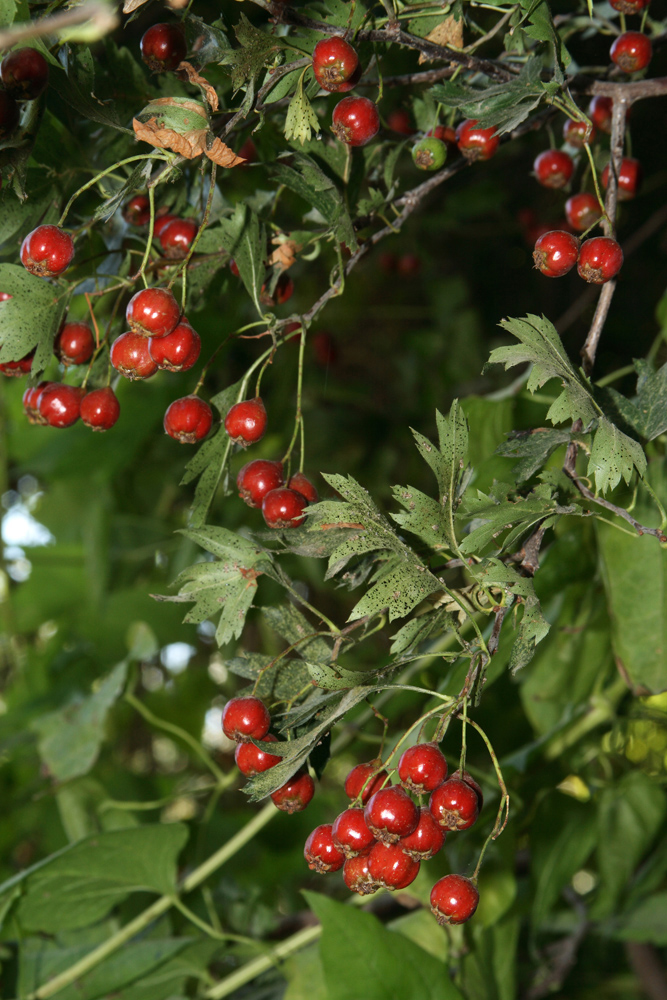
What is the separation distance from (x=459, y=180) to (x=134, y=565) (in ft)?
3.22

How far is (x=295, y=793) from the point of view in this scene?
1.58 feet

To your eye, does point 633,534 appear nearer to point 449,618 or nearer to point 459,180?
point 449,618

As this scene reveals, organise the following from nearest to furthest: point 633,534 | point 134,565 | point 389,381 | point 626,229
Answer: point 633,534 → point 626,229 → point 134,565 → point 389,381

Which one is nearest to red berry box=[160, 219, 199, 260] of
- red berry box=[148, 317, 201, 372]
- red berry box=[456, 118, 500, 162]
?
red berry box=[148, 317, 201, 372]

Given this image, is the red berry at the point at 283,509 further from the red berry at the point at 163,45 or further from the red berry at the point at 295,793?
the red berry at the point at 163,45

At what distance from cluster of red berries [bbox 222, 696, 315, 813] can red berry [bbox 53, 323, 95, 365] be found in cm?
28

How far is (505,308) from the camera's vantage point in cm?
→ 167

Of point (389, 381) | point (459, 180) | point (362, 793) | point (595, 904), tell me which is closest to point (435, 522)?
point (362, 793)

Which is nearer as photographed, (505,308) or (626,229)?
(626,229)

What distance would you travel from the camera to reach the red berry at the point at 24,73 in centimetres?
44

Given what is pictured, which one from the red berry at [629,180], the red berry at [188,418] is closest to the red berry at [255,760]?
the red berry at [188,418]

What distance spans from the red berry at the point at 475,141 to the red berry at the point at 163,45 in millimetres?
207

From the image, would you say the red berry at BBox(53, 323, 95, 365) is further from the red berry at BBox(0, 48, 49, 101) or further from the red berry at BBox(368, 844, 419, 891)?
the red berry at BBox(368, 844, 419, 891)

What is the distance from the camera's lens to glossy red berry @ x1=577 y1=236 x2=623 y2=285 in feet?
1.59
